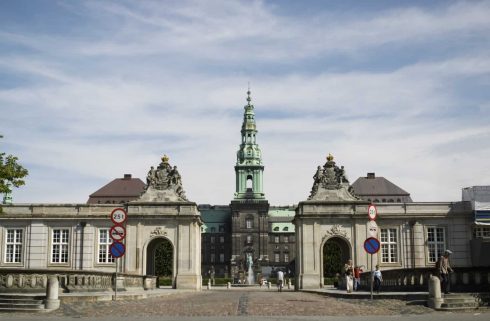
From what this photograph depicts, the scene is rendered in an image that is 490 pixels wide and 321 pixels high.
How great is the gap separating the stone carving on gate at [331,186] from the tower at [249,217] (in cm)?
8539

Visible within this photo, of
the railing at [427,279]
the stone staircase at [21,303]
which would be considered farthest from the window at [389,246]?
the stone staircase at [21,303]

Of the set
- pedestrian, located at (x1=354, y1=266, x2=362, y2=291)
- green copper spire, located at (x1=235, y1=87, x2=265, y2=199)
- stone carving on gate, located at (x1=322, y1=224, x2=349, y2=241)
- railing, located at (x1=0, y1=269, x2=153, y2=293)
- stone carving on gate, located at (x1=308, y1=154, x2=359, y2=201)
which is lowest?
pedestrian, located at (x1=354, y1=266, x2=362, y2=291)

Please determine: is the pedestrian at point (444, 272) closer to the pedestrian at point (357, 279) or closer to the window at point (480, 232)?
the pedestrian at point (357, 279)

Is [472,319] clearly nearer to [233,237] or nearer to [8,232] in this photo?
[8,232]

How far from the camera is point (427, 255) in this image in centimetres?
5178

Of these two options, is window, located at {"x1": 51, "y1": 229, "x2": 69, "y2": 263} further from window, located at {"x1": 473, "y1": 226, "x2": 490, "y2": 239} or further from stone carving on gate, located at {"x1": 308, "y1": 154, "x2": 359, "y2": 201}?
window, located at {"x1": 473, "y1": 226, "x2": 490, "y2": 239}

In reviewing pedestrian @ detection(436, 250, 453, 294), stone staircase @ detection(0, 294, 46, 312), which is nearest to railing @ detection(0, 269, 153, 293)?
stone staircase @ detection(0, 294, 46, 312)

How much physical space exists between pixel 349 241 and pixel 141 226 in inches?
630

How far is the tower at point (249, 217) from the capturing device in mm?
140250

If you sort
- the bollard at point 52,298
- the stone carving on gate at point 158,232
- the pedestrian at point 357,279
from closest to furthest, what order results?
the bollard at point 52,298, the pedestrian at point 357,279, the stone carving on gate at point 158,232

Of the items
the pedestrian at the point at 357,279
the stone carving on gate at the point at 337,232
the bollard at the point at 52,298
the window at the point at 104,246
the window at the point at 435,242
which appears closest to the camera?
the bollard at the point at 52,298

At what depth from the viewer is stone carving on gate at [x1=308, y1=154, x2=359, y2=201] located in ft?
170

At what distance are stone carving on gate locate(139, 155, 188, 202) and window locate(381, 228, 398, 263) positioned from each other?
16.0 meters

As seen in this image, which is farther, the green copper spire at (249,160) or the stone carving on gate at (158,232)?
the green copper spire at (249,160)
